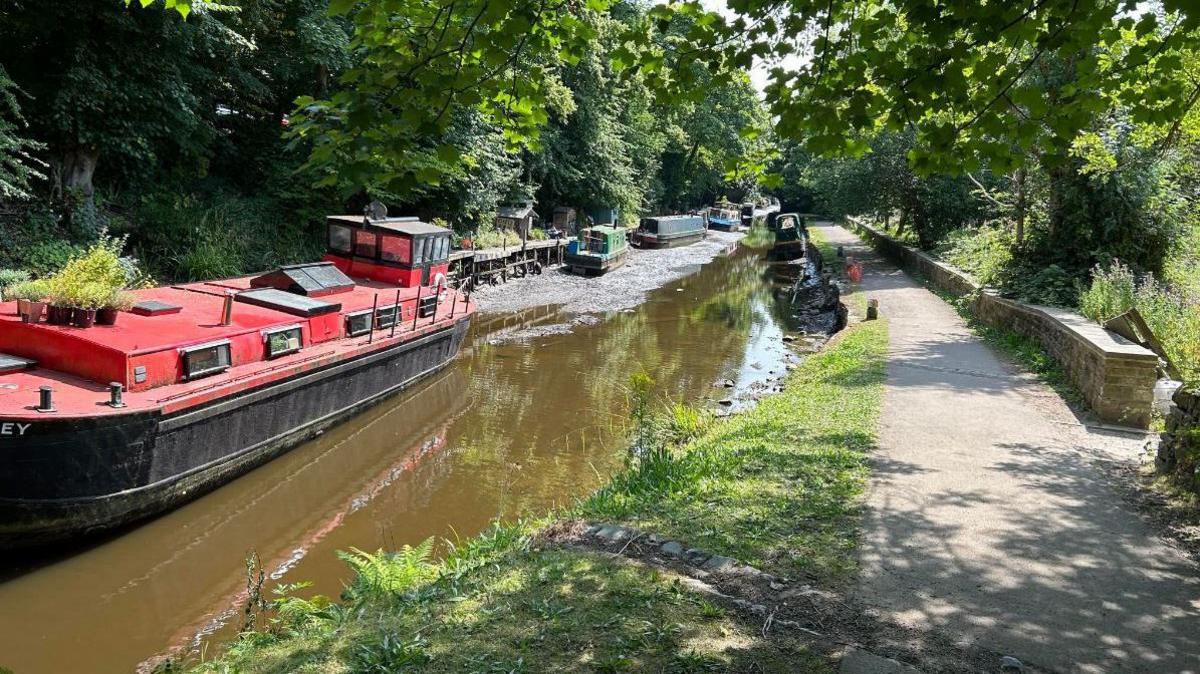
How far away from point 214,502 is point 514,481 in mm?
3648

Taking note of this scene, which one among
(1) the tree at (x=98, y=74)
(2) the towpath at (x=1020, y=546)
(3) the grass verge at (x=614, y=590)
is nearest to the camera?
(3) the grass verge at (x=614, y=590)

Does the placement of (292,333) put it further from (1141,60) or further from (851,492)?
(1141,60)

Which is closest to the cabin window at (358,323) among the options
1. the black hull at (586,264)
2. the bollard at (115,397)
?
the bollard at (115,397)

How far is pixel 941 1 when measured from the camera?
430cm

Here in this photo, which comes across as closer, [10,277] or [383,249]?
[10,277]

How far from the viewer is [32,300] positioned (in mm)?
8453

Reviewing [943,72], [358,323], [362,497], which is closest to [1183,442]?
[943,72]

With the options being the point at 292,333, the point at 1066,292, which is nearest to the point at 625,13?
the point at 1066,292

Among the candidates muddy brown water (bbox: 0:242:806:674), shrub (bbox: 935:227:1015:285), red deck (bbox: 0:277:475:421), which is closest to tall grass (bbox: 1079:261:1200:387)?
shrub (bbox: 935:227:1015:285)

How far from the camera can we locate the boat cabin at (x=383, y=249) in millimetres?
14680

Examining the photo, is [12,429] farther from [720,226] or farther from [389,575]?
[720,226]

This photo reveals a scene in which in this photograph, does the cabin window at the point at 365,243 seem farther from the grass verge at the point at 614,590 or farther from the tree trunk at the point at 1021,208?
the tree trunk at the point at 1021,208

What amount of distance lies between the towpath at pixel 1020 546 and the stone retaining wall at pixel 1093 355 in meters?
0.43

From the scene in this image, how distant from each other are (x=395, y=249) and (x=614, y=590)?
11.4 m
